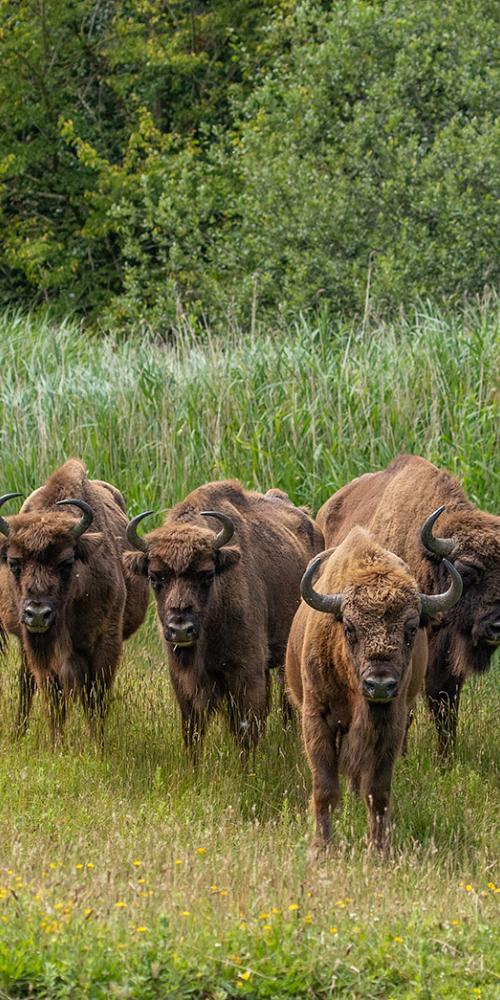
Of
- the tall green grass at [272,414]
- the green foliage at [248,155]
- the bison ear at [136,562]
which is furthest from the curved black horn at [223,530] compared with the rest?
the green foliage at [248,155]

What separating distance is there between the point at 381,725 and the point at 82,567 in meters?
3.17

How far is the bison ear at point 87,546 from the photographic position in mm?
10148

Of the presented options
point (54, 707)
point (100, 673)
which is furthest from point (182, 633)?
point (100, 673)

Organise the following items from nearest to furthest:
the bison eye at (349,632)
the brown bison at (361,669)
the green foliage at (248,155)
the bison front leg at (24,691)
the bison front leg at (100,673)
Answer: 1. the brown bison at (361,669)
2. the bison eye at (349,632)
3. the bison front leg at (100,673)
4. the bison front leg at (24,691)
5. the green foliage at (248,155)

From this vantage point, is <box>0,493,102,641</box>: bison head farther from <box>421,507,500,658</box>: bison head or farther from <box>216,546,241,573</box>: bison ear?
<box>421,507,500,658</box>: bison head

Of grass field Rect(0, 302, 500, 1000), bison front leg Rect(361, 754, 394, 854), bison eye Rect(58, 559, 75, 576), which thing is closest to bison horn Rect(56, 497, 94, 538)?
bison eye Rect(58, 559, 75, 576)

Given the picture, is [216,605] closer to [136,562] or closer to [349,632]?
[136,562]

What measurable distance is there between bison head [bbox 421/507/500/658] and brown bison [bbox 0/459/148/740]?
7.56 feet

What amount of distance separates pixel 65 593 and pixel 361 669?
3099mm

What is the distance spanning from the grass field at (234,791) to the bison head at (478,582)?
0.87m

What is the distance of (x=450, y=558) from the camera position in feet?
32.5

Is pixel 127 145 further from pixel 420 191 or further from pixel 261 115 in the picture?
pixel 420 191

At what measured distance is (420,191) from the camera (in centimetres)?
2136

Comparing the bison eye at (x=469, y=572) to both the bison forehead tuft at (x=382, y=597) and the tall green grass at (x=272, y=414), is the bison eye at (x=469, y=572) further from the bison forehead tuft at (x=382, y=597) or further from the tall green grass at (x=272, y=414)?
the tall green grass at (x=272, y=414)
